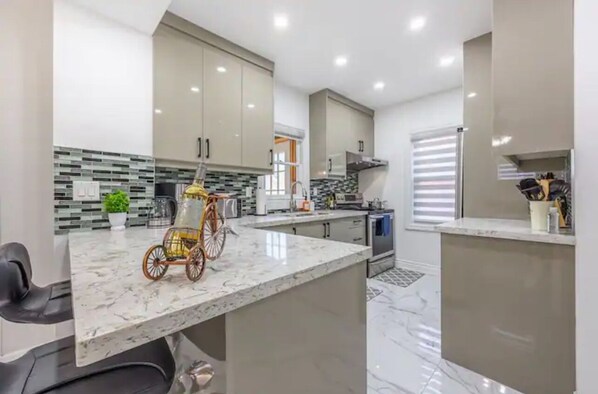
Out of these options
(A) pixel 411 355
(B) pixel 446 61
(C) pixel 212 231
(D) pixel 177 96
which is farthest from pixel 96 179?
(B) pixel 446 61

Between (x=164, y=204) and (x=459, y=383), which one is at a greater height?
(x=164, y=204)

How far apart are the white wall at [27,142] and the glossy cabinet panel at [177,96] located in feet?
2.01

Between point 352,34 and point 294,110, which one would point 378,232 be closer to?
point 294,110

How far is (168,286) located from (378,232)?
137 inches

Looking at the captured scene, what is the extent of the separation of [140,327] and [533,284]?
194 centimetres

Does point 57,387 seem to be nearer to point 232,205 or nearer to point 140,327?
point 140,327

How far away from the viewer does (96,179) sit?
5.66ft

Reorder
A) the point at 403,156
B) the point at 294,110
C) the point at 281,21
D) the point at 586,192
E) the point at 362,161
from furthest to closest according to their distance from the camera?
the point at 403,156 < the point at 362,161 < the point at 294,110 < the point at 281,21 < the point at 586,192

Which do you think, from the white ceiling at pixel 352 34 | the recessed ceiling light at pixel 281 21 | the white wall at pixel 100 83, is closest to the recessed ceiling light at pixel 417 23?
the white ceiling at pixel 352 34

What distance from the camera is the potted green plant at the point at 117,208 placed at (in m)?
1.71

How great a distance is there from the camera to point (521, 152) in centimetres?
166

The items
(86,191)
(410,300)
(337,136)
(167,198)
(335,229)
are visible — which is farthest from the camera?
(337,136)

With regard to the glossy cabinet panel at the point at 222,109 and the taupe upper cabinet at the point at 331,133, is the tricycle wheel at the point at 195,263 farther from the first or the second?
the taupe upper cabinet at the point at 331,133

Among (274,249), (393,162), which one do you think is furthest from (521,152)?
(393,162)
